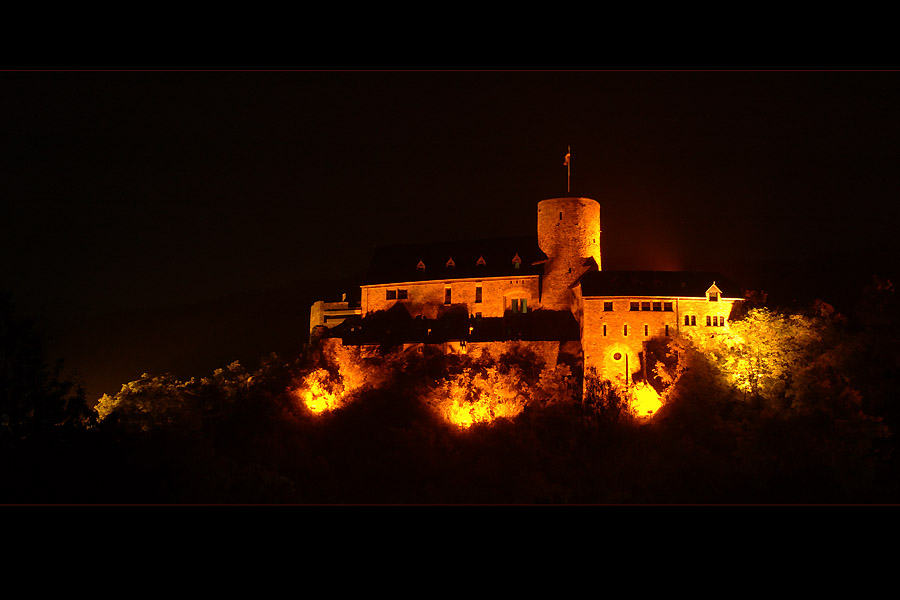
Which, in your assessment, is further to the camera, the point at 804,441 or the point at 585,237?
the point at 585,237

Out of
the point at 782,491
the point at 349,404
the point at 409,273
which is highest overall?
the point at 409,273

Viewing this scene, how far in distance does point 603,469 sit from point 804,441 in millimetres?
8824

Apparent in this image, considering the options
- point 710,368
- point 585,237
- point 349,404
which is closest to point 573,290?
point 585,237

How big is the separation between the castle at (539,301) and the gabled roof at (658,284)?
5cm

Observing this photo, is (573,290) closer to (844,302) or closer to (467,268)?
(467,268)

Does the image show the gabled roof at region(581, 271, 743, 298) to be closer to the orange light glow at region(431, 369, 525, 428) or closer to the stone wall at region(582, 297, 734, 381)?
the stone wall at region(582, 297, 734, 381)

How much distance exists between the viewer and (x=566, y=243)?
50781 mm

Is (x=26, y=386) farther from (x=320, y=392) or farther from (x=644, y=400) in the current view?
(x=644, y=400)

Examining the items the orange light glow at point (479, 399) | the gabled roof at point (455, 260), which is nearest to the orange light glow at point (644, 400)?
the orange light glow at point (479, 399)

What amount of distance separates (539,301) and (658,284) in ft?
21.5

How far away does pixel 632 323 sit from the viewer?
46.6 metres

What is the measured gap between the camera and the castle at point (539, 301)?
46.6 meters

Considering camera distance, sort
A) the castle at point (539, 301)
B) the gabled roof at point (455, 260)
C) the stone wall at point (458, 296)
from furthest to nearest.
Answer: the gabled roof at point (455, 260) → the stone wall at point (458, 296) → the castle at point (539, 301)

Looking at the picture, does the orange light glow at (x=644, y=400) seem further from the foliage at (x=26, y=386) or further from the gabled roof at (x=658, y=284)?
the foliage at (x=26, y=386)
